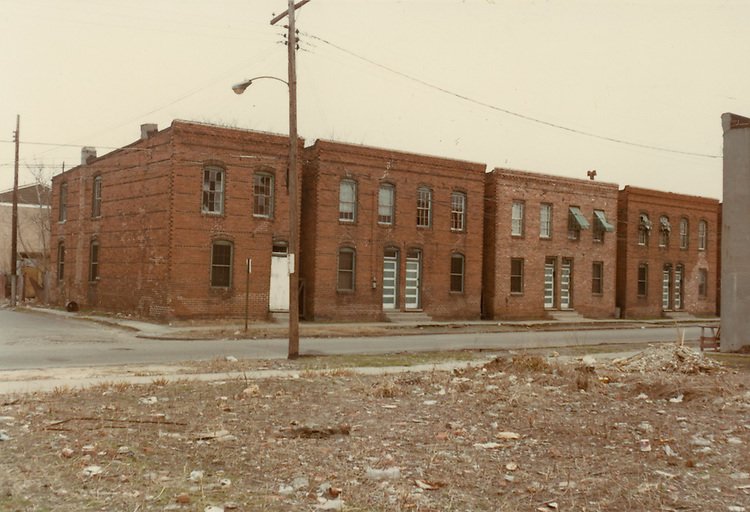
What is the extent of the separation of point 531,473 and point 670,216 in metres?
40.4

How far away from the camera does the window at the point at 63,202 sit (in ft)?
117

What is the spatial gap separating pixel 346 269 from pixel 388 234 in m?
2.78

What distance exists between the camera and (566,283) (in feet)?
124

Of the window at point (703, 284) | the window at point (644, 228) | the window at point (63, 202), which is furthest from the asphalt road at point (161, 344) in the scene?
the window at point (703, 284)

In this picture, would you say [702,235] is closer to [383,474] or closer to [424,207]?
[424,207]

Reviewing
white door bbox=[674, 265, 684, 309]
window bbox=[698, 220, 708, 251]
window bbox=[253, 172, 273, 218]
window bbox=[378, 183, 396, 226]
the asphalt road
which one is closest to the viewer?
the asphalt road

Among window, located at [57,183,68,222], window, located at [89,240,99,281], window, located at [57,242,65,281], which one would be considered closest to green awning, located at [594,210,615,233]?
window, located at [89,240,99,281]

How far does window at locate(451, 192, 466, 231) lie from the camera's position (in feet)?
110

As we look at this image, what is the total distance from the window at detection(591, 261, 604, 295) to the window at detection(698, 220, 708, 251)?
9985 millimetres

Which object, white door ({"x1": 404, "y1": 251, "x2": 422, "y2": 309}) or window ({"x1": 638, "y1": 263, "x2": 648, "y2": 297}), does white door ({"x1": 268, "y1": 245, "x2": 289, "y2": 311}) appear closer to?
white door ({"x1": 404, "y1": 251, "x2": 422, "y2": 309})

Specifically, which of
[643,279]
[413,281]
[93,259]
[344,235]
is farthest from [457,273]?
[93,259]

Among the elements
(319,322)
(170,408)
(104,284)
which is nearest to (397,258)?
(319,322)

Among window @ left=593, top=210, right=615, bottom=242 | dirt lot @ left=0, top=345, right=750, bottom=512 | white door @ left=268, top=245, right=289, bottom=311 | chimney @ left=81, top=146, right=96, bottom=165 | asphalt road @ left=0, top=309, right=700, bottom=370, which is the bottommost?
asphalt road @ left=0, top=309, right=700, bottom=370

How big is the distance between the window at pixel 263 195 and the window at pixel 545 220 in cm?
1614
